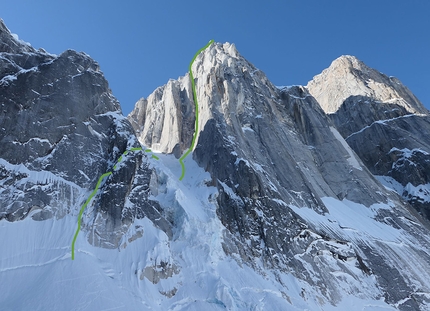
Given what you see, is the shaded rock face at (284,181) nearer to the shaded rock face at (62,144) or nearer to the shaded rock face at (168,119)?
the shaded rock face at (168,119)

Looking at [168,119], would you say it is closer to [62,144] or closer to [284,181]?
[284,181]

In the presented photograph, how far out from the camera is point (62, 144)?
35.8 m

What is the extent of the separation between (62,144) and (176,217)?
42.9 feet

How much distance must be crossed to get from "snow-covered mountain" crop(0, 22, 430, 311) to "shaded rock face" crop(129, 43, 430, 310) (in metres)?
0.19

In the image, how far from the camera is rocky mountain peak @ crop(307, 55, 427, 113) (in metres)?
77.2

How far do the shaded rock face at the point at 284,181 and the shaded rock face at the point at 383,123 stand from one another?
15.2ft

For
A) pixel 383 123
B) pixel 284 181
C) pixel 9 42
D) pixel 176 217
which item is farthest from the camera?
pixel 383 123

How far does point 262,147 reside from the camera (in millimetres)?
48938

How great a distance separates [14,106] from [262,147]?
29072 millimetres

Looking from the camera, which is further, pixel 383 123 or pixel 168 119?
pixel 383 123

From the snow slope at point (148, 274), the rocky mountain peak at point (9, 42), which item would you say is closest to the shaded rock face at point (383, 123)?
the snow slope at point (148, 274)

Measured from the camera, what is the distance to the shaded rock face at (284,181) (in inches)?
1364

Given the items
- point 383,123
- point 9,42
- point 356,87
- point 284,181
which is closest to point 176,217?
point 284,181

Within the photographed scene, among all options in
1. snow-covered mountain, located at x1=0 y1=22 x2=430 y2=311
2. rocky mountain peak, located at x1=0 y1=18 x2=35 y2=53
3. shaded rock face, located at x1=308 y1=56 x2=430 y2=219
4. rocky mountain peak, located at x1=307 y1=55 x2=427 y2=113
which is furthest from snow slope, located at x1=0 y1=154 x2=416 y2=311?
rocky mountain peak, located at x1=307 y1=55 x2=427 y2=113
